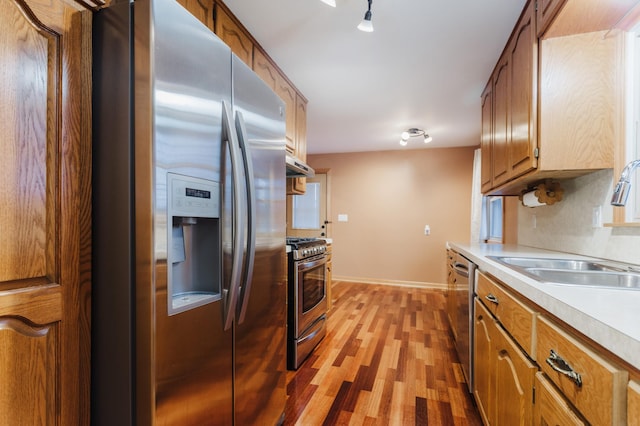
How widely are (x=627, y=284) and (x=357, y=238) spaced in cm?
417

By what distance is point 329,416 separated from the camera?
172 centimetres

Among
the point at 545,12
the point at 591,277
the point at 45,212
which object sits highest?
the point at 545,12

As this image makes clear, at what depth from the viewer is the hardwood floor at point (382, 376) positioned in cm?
174

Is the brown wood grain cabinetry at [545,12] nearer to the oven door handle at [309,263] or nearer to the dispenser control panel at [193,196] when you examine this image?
the dispenser control panel at [193,196]

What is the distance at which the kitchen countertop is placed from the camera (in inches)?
22.3

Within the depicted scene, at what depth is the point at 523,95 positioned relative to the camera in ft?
5.83

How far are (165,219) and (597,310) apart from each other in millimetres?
1089

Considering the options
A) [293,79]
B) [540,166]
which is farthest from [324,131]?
[540,166]

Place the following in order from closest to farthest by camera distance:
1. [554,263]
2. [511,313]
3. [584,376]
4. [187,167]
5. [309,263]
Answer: [584,376]
[187,167]
[511,313]
[554,263]
[309,263]

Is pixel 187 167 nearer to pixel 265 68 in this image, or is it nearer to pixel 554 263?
pixel 265 68

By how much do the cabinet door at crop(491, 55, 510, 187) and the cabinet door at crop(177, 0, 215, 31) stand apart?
1.86 m

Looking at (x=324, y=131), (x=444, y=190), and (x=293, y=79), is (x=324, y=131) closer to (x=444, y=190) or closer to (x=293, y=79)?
(x=293, y=79)

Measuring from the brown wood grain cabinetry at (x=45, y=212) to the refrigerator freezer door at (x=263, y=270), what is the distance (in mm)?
477

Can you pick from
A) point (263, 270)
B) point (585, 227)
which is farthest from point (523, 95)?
point (263, 270)
